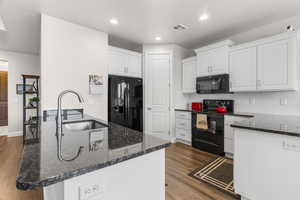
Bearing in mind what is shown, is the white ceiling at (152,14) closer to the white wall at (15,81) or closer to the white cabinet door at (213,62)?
the white cabinet door at (213,62)

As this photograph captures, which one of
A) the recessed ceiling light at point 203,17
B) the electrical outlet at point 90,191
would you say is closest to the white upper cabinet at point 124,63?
the recessed ceiling light at point 203,17

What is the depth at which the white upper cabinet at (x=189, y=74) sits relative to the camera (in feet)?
12.5

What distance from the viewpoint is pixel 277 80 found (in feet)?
8.30

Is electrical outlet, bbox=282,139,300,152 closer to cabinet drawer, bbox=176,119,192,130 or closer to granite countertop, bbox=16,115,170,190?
granite countertop, bbox=16,115,170,190

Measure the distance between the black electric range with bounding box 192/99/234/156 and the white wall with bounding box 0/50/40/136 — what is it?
5425 mm

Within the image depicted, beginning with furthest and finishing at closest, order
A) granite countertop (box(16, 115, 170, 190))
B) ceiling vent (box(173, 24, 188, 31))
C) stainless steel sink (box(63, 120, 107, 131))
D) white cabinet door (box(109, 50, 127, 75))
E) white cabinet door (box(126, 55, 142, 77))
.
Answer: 1. white cabinet door (box(126, 55, 142, 77))
2. white cabinet door (box(109, 50, 127, 75))
3. ceiling vent (box(173, 24, 188, 31))
4. stainless steel sink (box(63, 120, 107, 131))
5. granite countertop (box(16, 115, 170, 190))

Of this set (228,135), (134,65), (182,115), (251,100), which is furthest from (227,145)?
(134,65)

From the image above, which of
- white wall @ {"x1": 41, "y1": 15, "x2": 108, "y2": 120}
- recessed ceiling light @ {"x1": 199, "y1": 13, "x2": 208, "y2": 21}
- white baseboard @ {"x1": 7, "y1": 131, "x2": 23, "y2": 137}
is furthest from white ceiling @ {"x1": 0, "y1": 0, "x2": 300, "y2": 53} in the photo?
white baseboard @ {"x1": 7, "y1": 131, "x2": 23, "y2": 137}

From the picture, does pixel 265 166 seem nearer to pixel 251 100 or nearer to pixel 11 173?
pixel 251 100

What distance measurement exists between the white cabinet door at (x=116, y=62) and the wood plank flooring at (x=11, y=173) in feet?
7.95

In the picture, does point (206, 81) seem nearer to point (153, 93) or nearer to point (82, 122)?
point (153, 93)

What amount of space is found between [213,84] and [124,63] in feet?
6.97

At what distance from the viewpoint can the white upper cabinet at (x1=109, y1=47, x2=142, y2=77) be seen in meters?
3.36

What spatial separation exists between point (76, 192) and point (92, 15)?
2.72 m
